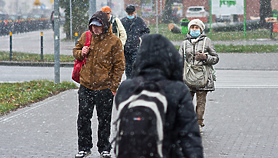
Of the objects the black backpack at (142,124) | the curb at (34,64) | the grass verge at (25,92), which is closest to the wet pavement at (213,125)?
the grass verge at (25,92)

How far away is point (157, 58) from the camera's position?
2.98m

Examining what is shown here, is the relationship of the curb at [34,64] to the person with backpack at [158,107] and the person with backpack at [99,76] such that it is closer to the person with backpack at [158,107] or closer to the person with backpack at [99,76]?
the person with backpack at [99,76]

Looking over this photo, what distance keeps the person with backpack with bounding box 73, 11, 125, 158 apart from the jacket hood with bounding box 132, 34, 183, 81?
2.93 m

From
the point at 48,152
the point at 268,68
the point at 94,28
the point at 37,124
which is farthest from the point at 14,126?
the point at 268,68

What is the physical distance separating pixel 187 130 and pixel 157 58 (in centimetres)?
46

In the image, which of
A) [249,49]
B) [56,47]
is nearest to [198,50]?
[56,47]

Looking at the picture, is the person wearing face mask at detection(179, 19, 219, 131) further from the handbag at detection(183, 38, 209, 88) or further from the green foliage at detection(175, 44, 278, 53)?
the green foliage at detection(175, 44, 278, 53)

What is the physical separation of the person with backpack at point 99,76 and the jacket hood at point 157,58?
293cm

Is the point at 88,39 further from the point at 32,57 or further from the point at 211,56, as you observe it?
the point at 32,57

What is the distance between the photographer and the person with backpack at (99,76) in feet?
A: 19.6

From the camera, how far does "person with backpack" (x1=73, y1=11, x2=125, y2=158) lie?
598cm

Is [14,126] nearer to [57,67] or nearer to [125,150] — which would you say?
[57,67]

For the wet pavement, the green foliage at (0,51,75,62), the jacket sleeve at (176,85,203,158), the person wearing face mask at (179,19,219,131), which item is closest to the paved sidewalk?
the wet pavement

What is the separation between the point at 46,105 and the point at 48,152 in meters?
3.66
